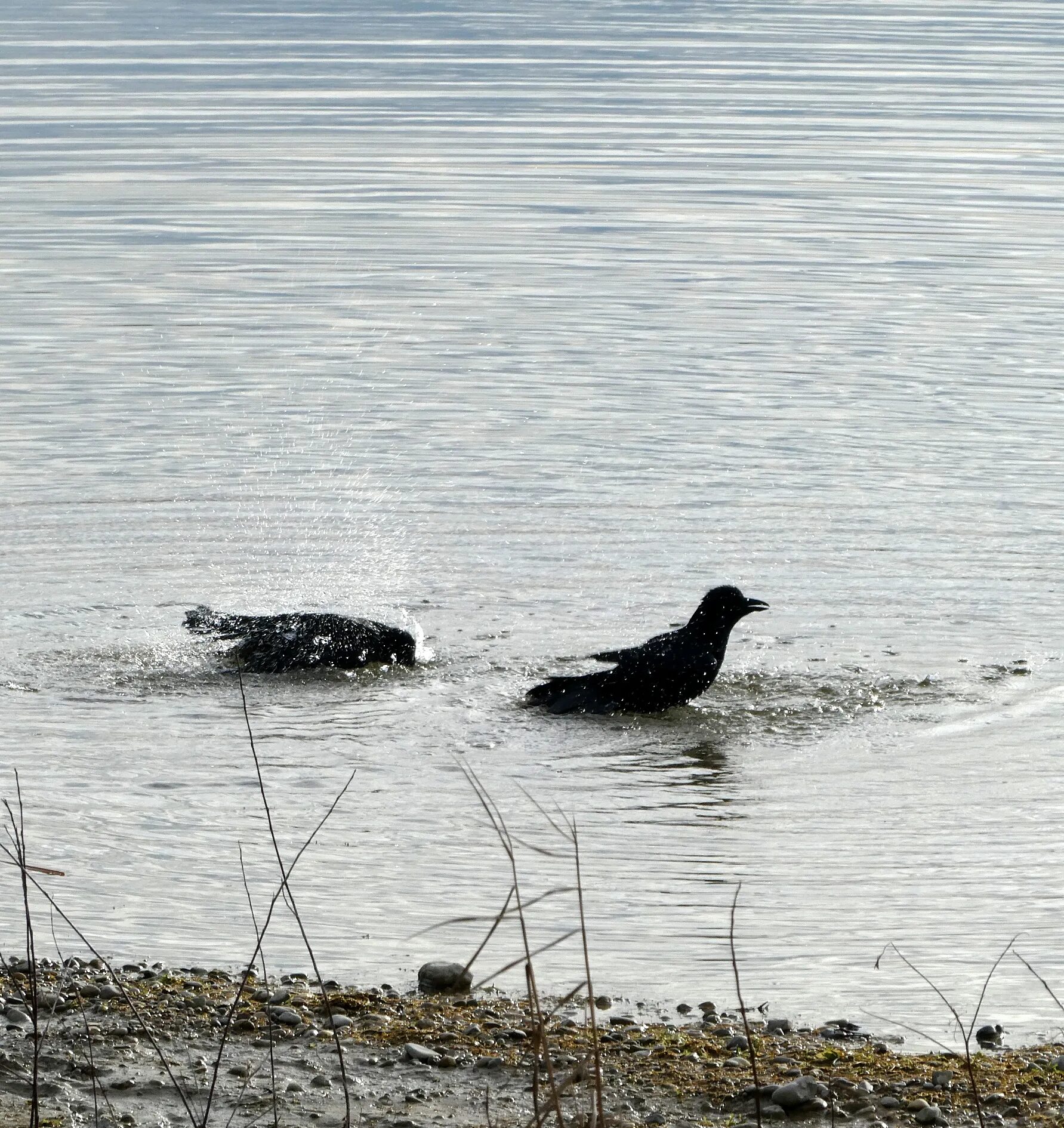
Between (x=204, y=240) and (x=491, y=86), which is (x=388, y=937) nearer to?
(x=204, y=240)

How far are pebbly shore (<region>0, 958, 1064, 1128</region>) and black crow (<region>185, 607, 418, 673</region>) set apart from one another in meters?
3.98

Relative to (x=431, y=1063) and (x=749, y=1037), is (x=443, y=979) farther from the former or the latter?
(x=749, y=1037)

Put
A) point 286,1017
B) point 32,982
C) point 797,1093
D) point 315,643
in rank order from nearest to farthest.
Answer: point 32,982, point 797,1093, point 286,1017, point 315,643

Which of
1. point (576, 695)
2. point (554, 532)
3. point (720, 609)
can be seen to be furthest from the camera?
point (554, 532)

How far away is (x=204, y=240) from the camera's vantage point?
79.4ft

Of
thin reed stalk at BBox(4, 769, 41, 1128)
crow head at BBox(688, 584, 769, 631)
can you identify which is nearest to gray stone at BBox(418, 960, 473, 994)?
thin reed stalk at BBox(4, 769, 41, 1128)

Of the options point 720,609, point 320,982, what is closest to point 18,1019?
point 320,982

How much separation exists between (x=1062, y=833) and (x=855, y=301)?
12.8m

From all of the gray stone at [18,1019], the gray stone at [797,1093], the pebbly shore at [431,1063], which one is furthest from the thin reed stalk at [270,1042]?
the gray stone at [797,1093]

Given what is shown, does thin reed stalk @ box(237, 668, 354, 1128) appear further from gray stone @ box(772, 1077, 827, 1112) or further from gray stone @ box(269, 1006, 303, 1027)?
gray stone @ box(772, 1077, 827, 1112)

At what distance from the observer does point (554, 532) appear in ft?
44.1

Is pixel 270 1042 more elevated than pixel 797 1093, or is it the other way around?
pixel 270 1042

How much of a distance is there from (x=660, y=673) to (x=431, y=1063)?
14.0 feet

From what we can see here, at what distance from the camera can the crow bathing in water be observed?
10281 mm
